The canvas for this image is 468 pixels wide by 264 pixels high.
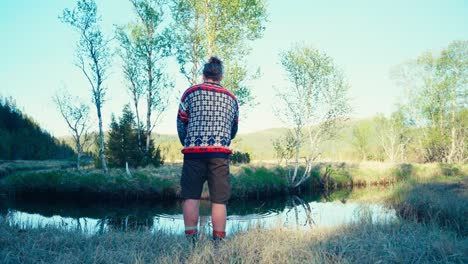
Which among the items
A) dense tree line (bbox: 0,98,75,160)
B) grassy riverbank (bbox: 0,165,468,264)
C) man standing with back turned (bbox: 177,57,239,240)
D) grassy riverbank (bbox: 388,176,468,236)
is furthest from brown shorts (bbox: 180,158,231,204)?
dense tree line (bbox: 0,98,75,160)

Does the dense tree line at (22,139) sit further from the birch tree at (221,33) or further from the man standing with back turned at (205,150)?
the man standing with back turned at (205,150)

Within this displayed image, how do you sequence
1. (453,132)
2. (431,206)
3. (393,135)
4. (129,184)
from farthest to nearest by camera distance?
1. (393,135)
2. (453,132)
3. (129,184)
4. (431,206)

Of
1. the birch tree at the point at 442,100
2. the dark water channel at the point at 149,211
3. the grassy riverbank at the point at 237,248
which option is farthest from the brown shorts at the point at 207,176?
the birch tree at the point at 442,100

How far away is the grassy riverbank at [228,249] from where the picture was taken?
3.00m

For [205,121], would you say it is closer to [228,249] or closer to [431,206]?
[228,249]

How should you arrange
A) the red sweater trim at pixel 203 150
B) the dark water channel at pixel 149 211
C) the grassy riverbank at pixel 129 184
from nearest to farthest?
the red sweater trim at pixel 203 150 < the dark water channel at pixel 149 211 < the grassy riverbank at pixel 129 184

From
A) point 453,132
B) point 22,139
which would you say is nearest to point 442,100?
point 453,132

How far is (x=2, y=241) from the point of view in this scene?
3484 mm

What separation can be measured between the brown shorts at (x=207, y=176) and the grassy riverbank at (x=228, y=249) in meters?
0.47

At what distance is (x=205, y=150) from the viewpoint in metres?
3.66

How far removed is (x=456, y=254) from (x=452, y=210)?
5.31 m

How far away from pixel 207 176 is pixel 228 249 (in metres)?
0.87

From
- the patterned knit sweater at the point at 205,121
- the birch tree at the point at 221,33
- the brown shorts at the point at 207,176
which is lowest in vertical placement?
the brown shorts at the point at 207,176

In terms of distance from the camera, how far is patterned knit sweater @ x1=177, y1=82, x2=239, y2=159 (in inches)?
Answer: 145
